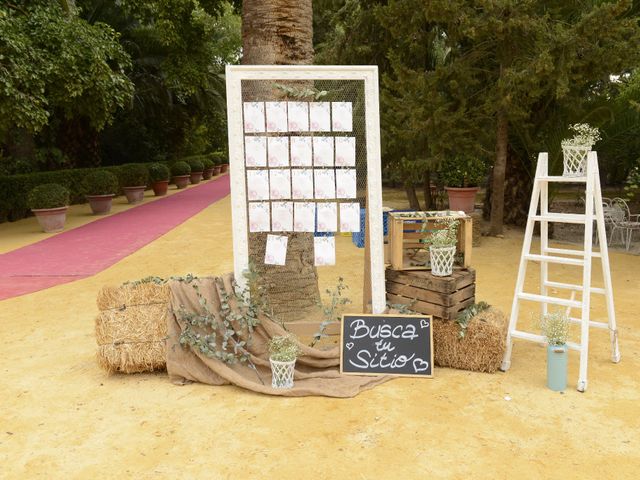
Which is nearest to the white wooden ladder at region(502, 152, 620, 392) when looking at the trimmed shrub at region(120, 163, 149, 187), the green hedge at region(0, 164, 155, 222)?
the green hedge at region(0, 164, 155, 222)

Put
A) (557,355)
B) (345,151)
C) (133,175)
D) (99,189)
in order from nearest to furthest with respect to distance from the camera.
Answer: (557,355), (345,151), (99,189), (133,175)

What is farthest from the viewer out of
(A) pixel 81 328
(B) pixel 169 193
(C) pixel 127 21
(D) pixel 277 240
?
(B) pixel 169 193

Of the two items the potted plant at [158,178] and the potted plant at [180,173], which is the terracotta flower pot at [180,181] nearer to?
the potted plant at [180,173]

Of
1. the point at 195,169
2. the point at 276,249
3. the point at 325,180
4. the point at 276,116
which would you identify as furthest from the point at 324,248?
the point at 195,169

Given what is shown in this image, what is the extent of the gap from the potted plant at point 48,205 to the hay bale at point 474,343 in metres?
11.1

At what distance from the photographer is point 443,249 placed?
4.50 m

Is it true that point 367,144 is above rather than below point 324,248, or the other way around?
above

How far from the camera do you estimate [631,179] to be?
1154 centimetres

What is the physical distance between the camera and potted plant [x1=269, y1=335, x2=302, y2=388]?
4195mm

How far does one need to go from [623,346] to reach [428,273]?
2.05 m

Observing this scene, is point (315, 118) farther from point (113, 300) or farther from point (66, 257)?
point (66, 257)

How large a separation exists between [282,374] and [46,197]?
10.6 metres

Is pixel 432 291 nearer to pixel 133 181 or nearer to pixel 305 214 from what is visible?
pixel 305 214

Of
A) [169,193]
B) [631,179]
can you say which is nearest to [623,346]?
[631,179]
